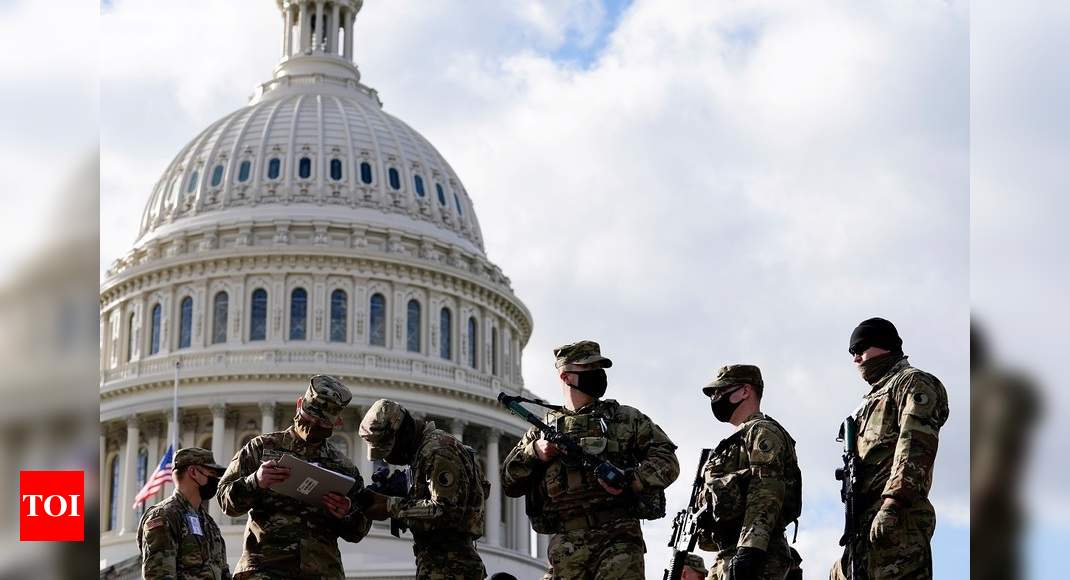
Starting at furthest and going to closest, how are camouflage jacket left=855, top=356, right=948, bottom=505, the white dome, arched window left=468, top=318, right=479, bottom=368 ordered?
arched window left=468, top=318, right=479, bottom=368 → the white dome → camouflage jacket left=855, top=356, right=948, bottom=505

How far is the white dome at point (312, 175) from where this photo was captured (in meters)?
82.2

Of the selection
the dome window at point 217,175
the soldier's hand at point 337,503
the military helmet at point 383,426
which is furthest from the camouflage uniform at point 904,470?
the dome window at point 217,175

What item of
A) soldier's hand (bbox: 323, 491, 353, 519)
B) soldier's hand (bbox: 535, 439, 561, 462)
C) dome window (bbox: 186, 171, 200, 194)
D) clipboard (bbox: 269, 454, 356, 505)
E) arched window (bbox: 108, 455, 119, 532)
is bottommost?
soldier's hand (bbox: 323, 491, 353, 519)

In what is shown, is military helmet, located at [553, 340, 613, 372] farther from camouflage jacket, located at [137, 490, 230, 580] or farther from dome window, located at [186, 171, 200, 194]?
dome window, located at [186, 171, 200, 194]

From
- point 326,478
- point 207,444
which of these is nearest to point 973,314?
point 326,478

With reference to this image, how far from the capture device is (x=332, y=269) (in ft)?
262

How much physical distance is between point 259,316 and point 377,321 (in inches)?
211

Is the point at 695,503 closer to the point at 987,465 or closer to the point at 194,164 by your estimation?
the point at 987,465

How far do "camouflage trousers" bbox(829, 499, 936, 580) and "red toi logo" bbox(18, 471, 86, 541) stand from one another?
15.7ft

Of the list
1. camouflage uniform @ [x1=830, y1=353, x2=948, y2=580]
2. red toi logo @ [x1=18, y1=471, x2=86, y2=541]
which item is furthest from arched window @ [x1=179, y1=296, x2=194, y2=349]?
red toi logo @ [x1=18, y1=471, x2=86, y2=541]

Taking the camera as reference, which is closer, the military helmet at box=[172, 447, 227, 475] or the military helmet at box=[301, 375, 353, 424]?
the military helmet at box=[301, 375, 353, 424]

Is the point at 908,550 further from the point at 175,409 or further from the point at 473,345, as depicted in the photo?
the point at 473,345

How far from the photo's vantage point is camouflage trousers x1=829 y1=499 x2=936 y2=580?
1060 centimetres

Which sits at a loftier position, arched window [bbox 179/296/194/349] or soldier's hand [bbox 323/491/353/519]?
arched window [bbox 179/296/194/349]
